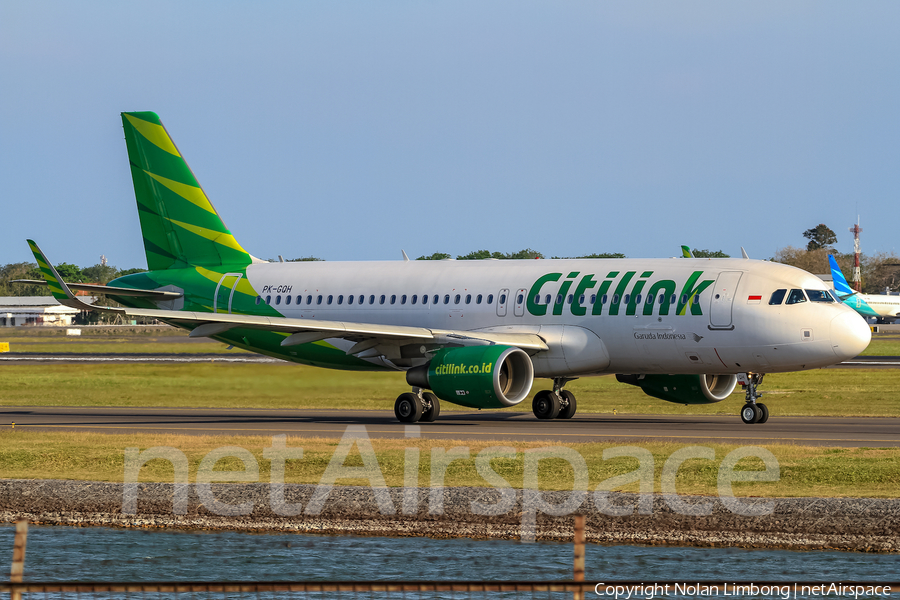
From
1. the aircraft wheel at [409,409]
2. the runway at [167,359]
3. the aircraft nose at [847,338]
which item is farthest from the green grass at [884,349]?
the aircraft wheel at [409,409]

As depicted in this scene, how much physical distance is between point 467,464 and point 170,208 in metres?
22.8

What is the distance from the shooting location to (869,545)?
1622cm

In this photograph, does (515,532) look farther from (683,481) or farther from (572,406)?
(572,406)

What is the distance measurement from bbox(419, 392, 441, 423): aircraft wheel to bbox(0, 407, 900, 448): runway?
0.21m

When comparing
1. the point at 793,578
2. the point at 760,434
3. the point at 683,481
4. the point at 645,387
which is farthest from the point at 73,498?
the point at 645,387

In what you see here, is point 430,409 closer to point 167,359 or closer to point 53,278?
point 53,278

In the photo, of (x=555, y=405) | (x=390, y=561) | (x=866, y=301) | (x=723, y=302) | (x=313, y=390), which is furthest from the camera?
(x=866, y=301)

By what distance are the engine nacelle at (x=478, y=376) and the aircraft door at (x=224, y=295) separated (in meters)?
9.69

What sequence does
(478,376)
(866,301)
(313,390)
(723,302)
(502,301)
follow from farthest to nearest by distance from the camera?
(866,301) → (313,390) → (502,301) → (723,302) → (478,376)

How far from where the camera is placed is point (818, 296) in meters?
30.7

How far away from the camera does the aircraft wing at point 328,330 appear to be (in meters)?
31.6

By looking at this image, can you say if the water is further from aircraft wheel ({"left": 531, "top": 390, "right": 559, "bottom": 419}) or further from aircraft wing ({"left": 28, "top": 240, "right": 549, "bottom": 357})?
aircraft wheel ({"left": 531, "top": 390, "right": 559, "bottom": 419})

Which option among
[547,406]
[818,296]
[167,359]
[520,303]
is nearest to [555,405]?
[547,406]

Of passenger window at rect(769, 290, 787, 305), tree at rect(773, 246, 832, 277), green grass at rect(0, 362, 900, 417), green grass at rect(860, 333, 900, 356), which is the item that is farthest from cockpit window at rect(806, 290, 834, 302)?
tree at rect(773, 246, 832, 277)
